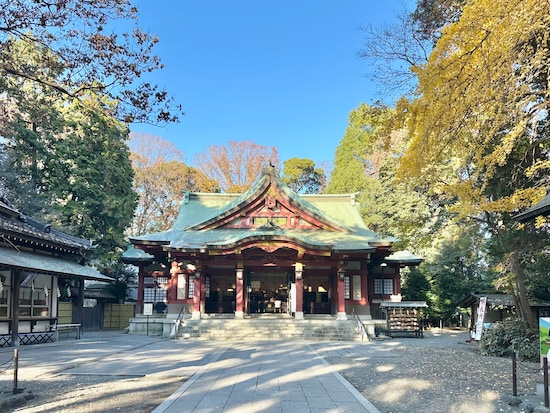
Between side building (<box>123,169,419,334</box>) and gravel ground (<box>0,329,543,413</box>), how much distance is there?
8.60 metres

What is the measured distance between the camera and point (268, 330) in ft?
59.4

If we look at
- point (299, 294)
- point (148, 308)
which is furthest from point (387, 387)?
point (148, 308)

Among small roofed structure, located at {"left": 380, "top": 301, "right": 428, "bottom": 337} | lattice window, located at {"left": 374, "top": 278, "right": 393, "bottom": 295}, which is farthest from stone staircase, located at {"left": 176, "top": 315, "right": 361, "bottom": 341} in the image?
lattice window, located at {"left": 374, "top": 278, "right": 393, "bottom": 295}

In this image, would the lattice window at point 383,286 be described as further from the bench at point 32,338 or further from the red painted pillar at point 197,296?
A: the bench at point 32,338

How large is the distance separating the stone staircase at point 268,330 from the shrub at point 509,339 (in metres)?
5.65

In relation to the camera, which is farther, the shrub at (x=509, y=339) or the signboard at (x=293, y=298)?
the signboard at (x=293, y=298)

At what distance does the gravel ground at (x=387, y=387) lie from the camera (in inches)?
258

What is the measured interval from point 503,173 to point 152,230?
27879mm

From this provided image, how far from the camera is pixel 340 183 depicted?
4009cm

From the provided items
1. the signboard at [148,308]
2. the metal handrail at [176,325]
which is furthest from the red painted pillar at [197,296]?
the signboard at [148,308]

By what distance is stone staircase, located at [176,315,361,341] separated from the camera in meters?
17.8

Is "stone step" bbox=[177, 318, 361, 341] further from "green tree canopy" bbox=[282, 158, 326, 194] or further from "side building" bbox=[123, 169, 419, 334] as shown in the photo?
"green tree canopy" bbox=[282, 158, 326, 194]

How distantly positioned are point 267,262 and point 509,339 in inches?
424

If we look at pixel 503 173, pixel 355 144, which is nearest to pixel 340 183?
pixel 355 144
